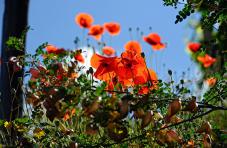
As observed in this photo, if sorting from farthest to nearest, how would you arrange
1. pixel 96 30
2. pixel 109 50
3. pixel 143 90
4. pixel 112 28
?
pixel 112 28, pixel 96 30, pixel 109 50, pixel 143 90

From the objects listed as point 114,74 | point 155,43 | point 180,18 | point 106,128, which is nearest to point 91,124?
point 106,128

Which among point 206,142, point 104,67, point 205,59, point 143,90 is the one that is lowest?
point 206,142

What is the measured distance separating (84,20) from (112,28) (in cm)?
38

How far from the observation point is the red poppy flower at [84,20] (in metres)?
6.85

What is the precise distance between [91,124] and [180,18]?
896mm

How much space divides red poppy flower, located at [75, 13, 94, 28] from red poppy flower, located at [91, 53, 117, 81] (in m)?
4.51

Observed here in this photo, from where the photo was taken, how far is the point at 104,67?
216 cm

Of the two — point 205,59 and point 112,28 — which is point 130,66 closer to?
point 205,59

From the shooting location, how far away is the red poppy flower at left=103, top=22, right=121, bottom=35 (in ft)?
22.6

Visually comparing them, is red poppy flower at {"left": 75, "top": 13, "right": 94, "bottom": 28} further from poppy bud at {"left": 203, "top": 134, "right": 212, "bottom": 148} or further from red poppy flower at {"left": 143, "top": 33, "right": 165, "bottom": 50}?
poppy bud at {"left": 203, "top": 134, "right": 212, "bottom": 148}

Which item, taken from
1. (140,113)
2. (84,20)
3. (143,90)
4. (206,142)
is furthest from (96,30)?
(140,113)

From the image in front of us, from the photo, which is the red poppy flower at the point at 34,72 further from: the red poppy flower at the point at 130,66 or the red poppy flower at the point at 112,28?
the red poppy flower at the point at 112,28

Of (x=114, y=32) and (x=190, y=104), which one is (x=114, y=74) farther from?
(x=114, y=32)

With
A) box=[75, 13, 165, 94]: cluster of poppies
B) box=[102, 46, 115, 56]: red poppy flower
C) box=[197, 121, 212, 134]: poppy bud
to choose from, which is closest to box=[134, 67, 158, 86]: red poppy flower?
box=[75, 13, 165, 94]: cluster of poppies
